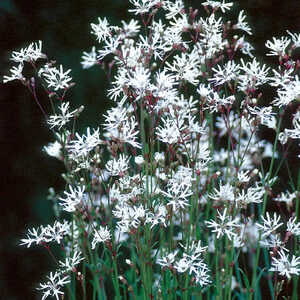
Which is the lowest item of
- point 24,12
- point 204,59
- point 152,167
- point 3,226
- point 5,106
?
point 152,167

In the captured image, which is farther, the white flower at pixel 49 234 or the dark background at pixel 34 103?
the dark background at pixel 34 103

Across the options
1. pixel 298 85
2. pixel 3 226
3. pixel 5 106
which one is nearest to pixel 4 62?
pixel 5 106

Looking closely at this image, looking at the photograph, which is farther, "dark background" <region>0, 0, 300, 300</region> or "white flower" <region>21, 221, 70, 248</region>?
"dark background" <region>0, 0, 300, 300</region>

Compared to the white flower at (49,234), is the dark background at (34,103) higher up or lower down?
higher up

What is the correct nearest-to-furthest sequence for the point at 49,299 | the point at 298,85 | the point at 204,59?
the point at 298,85 → the point at 204,59 → the point at 49,299

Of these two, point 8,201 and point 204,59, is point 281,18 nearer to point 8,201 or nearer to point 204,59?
point 204,59

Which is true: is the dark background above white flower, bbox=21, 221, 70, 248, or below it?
above

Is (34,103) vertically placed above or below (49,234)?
above

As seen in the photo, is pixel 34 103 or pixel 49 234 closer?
pixel 49 234
